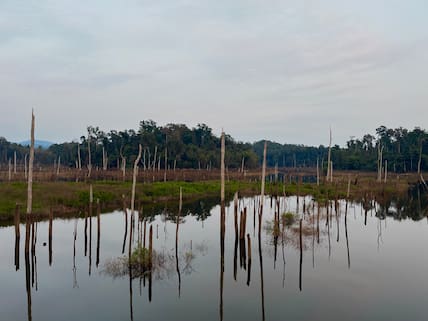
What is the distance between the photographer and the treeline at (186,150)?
7056 centimetres

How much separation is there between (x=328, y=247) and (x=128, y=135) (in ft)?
Answer: 216

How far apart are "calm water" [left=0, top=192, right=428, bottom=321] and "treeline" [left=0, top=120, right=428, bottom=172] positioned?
46.7 metres

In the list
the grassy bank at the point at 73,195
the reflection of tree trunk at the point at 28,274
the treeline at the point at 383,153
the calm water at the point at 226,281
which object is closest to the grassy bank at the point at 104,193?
the grassy bank at the point at 73,195

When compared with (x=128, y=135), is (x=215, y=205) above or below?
below

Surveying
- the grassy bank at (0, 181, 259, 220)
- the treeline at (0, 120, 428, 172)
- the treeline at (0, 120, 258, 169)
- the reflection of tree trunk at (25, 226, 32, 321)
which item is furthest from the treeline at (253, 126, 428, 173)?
the reflection of tree trunk at (25, 226, 32, 321)

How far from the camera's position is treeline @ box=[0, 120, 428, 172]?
232 feet

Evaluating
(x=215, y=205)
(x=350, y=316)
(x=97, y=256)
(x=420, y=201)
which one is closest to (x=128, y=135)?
(x=215, y=205)

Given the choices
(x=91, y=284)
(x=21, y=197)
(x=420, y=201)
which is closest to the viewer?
(x=91, y=284)

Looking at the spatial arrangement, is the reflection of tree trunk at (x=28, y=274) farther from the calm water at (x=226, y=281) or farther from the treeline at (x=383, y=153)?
the treeline at (x=383, y=153)

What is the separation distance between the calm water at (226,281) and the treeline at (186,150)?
46.7 meters

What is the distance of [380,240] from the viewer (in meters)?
19.4

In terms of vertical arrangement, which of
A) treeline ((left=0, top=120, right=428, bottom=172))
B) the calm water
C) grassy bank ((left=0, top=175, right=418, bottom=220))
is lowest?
the calm water

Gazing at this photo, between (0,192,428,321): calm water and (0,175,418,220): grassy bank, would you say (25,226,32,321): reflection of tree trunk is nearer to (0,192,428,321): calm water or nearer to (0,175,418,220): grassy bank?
(0,192,428,321): calm water

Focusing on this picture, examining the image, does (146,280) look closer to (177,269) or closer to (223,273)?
(177,269)
